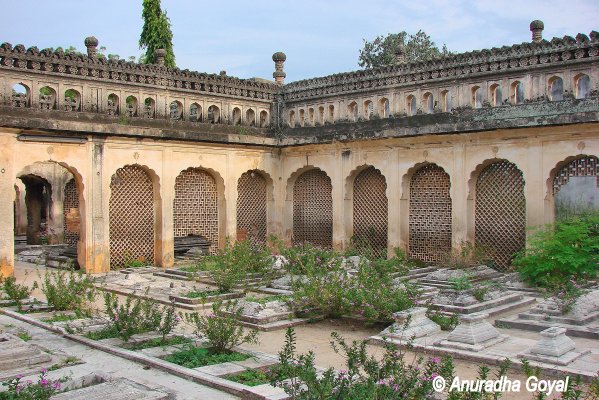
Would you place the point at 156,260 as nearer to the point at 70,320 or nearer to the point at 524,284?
the point at 70,320

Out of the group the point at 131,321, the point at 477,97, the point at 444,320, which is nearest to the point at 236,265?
the point at 131,321

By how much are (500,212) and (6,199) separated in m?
10.8

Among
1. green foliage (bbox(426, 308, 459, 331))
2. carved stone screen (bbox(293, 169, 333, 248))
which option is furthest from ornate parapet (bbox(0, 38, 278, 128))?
green foliage (bbox(426, 308, 459, 331))

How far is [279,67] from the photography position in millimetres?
19297

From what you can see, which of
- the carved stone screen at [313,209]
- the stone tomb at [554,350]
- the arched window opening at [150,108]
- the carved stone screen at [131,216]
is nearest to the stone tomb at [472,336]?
the stone tomb at [554,350]

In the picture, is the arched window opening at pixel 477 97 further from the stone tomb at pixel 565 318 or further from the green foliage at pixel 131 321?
the green foliage at pixel 131 321

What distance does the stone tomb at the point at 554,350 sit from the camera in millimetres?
6883

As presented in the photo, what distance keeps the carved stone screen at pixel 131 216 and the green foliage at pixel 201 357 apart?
29.4ft

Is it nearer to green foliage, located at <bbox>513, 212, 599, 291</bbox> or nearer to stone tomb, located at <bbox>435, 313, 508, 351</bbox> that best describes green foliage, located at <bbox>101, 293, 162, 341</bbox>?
stone tomb, located at <bbox>435, 313, 508, 351</bbox>

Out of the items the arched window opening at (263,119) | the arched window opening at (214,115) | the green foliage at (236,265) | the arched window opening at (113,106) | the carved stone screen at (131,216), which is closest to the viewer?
the green foliage at (236,265)

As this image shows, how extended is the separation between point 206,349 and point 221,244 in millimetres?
10381

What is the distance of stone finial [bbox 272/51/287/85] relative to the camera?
19078 mm

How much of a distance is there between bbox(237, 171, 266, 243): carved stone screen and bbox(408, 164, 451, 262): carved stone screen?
4496 millimetres

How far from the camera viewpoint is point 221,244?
1764 cm
